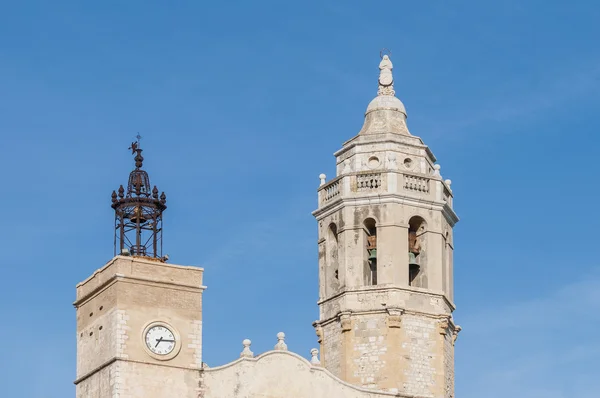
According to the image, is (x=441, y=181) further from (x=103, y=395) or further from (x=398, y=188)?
(x=103, y=395)

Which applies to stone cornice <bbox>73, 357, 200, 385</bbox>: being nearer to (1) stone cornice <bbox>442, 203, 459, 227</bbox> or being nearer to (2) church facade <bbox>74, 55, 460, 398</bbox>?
(2) church facade <bbox>74, 55, 460, 398</bbox>

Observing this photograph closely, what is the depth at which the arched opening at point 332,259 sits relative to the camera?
81688 millimetres

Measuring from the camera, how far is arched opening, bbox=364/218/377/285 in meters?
80.6

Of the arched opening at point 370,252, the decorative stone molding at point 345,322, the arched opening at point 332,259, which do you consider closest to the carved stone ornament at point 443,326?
the arched opening at point 370,252

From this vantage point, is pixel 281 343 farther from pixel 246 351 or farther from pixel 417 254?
pixel 417 254

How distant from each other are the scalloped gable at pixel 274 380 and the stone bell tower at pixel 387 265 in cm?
249

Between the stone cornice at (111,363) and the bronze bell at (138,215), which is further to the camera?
the bronze bell at (138,215)

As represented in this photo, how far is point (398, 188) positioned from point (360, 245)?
2.71 metres

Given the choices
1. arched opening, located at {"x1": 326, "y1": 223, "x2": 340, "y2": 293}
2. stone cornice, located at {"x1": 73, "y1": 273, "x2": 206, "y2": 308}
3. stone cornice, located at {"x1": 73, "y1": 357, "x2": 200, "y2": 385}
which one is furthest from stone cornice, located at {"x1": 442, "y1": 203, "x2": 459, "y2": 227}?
stone cornice, located at {"x1": 73, "y1": 357, "x2": 200, "y2": 385}

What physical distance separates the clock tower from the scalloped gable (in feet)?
3.47

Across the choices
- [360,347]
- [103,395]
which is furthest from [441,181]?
[103,395]

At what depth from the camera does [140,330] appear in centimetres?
7238

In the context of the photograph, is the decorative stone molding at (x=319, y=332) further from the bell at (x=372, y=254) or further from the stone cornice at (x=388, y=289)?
the bell at (x=372, y=254)

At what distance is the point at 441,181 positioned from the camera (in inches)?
3238
